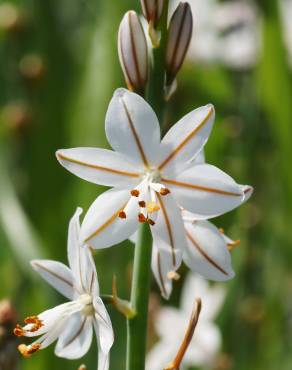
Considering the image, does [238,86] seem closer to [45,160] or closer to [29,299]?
[45,160]

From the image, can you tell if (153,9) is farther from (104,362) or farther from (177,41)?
(104,362)

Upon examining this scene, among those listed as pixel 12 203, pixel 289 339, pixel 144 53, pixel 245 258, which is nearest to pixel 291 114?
pixel 245 258

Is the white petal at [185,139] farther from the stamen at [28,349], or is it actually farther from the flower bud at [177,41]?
the stamen at [28,349]

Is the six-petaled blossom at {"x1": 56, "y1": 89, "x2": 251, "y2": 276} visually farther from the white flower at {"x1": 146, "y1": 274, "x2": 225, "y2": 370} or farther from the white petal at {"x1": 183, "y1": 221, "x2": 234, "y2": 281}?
the white flower at {"x1": 146, "y1": 274, "x2": 225, "y2": 370}

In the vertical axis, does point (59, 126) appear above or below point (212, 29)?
below

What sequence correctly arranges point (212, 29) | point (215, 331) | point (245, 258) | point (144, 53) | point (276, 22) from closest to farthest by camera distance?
1. point (144, 53)
2. point (215, 331)
3. point (245, 258)
4. point (276, 22)
5. point (212, 29)

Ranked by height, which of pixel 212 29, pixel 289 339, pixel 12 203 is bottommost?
pixel 289 339

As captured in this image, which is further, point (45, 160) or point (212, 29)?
point (212, 29)
